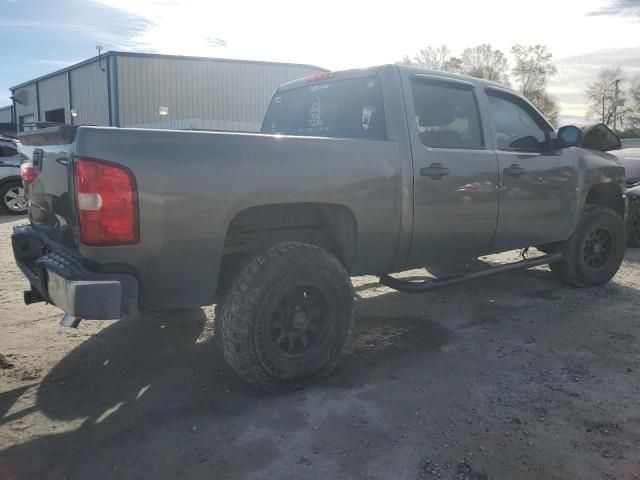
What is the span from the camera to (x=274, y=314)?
3.13 meters

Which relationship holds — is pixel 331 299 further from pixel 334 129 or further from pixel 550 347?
pixel 550 347

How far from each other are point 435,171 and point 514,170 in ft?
3.33

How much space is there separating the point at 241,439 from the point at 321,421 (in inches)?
17.9

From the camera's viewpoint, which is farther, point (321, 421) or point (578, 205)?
point (578, 205)

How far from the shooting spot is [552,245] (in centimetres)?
538

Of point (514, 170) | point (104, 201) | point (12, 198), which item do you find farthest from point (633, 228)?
point (12, 198)

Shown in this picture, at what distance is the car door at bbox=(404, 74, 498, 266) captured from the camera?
372cm

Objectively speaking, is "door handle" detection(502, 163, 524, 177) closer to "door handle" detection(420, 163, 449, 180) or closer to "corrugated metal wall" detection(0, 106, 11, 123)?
"door handle" detection(420, 163, 449, 180)

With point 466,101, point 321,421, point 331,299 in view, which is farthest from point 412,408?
point 466,101

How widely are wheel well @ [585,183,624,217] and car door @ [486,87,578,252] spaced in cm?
71

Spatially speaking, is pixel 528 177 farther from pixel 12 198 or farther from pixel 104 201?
pixel 12 198

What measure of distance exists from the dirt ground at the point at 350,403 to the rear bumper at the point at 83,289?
710 millimetres

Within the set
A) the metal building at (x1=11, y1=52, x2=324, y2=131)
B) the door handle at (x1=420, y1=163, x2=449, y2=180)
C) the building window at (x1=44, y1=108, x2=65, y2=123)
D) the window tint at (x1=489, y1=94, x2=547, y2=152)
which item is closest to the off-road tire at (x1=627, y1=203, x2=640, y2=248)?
the window tint at (x1=489, y1=94, x2=547, y2=152)

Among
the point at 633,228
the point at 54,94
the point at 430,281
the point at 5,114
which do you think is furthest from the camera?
the point at 5,114
